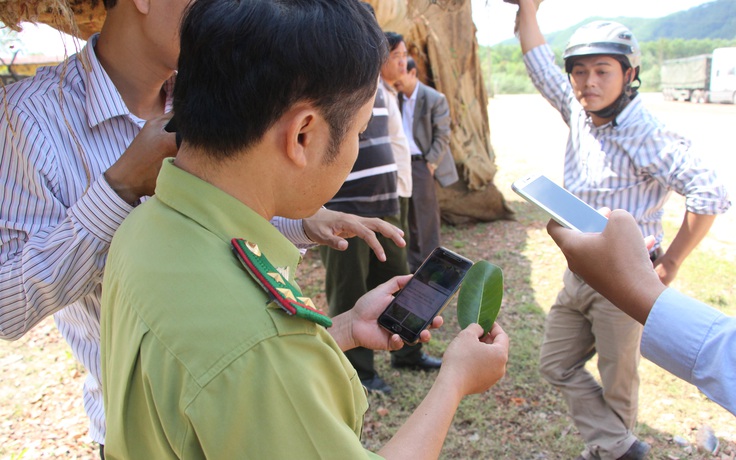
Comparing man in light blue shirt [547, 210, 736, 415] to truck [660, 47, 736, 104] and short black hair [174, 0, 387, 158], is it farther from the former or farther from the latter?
truck [660, 47, 736, 104]

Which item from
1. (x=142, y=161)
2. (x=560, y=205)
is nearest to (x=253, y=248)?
(x=142, y=161)

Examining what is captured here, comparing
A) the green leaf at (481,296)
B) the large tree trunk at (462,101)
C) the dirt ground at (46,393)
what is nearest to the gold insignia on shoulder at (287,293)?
the green leaf at (481,296)

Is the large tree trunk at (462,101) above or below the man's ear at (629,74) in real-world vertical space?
below

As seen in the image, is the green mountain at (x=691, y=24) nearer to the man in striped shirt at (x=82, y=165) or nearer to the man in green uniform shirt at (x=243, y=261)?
the man in striped shirt at (x=82, y=165)

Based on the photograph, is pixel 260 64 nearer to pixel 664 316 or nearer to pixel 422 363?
pixel 664 316

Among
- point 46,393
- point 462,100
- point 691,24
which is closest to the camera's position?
point 46,393

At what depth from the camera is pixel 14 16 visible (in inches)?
64.7

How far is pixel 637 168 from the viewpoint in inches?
114

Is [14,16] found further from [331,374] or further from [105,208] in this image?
[331,374]

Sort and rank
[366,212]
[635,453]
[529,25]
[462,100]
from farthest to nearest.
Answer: [462,100] → [366,212] → [529,25] → [635,453]

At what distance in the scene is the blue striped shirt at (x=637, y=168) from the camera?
2.76m

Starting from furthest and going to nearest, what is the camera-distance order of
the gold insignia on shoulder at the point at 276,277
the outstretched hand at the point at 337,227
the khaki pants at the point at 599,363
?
the khaki pants at the point at 599,363 → the outstretched hand at the point at 337,227 → the gold insignia on shoulder at the point at 276,277

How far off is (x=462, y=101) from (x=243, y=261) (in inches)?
273

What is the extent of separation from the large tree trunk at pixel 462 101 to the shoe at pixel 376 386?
3994 mm
